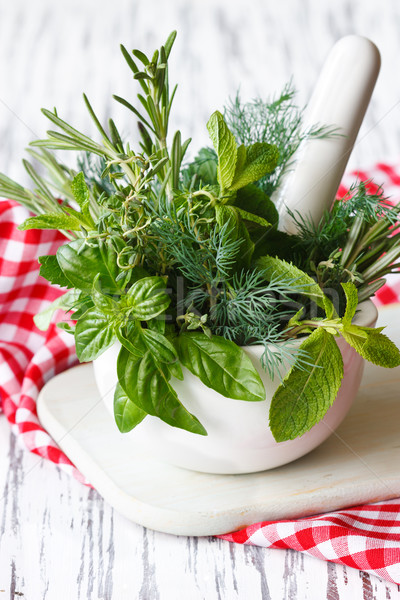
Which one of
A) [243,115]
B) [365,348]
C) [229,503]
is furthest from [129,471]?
[243,115]

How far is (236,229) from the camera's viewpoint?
1.47 feet

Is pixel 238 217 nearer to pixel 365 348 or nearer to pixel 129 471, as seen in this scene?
pixel 365 348

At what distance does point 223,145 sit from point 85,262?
0.38 ft

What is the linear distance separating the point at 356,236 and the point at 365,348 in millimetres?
115

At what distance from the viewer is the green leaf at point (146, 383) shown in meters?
0.45

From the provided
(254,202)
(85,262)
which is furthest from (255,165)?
(85,262)

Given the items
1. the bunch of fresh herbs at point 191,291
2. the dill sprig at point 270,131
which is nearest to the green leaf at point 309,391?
the bunch of fresh herbs at point 191,291

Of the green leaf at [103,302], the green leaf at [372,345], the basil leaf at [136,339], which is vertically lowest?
the basil leaf at [136,339]

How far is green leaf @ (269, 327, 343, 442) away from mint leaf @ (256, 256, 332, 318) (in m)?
0.02

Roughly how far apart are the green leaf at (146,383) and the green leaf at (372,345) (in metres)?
0.12

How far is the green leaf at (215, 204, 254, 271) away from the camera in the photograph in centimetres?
44

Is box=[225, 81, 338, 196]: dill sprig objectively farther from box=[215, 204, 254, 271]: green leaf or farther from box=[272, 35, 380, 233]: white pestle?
box=[215, 204, 254, 271]: green leaf

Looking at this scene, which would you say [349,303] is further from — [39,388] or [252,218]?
[39,388]

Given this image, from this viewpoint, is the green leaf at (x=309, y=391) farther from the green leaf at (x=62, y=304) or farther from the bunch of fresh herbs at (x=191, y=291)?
the green leaf at (x=62, y=304)
